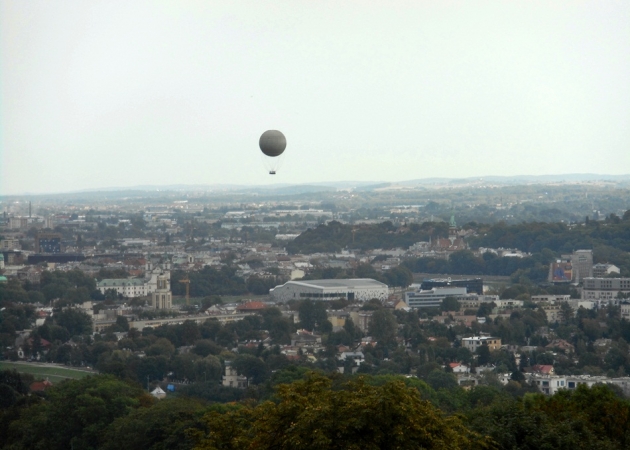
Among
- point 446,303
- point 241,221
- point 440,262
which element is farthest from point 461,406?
point 241,221

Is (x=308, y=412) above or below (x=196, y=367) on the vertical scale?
above

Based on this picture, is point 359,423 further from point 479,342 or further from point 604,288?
point 604,288

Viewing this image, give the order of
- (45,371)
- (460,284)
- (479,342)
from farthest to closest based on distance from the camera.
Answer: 1. (460,284)
2. (479,342)
3. (45,371)

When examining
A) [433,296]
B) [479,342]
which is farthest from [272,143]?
[433,296]

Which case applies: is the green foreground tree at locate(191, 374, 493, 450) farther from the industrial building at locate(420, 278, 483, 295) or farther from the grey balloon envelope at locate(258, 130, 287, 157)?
the industrial building at locate(420, 278, 483, 295)

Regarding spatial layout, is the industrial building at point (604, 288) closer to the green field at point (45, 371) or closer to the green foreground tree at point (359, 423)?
the green field at point (45, 371)

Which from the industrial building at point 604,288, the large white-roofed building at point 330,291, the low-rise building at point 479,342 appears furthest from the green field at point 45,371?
the industrial building at point 604,288

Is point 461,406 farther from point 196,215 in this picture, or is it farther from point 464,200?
point 464,200
